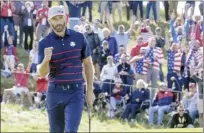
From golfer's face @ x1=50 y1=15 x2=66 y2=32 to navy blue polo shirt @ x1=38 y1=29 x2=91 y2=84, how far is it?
0.16 meters

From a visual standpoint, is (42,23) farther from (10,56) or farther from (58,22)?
(58,22)

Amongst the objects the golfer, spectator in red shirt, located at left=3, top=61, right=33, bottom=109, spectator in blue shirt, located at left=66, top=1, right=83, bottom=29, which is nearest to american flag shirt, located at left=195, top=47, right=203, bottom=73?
spectator in red shirt, located at left=3, top=61, right=33, bottom=109

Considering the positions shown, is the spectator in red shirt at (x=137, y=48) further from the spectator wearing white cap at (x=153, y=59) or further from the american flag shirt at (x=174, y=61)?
the american flag shirt at (x=174, y=61)

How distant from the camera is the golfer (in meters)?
8.09

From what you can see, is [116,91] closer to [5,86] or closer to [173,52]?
[173,52]

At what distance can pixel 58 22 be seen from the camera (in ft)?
26.2

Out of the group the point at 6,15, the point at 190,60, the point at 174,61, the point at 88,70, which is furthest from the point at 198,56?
the point at 88,70

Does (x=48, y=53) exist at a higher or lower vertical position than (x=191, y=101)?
higher

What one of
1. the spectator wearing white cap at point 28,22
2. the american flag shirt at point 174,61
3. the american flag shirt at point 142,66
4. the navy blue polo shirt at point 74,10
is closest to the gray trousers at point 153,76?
the american flag shirt at point 142,66

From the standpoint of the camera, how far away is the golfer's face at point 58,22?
798 centimetres

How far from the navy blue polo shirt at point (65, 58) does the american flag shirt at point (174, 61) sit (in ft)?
32.6

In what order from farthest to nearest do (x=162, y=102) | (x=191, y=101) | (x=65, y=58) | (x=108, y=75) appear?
(x=108, y=75)
(x=162, y=102)
(x=191, y=101)
(x=65, y=58)

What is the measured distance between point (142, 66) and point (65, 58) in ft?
32.8

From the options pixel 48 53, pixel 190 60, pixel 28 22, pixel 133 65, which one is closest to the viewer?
pixel 48 53
